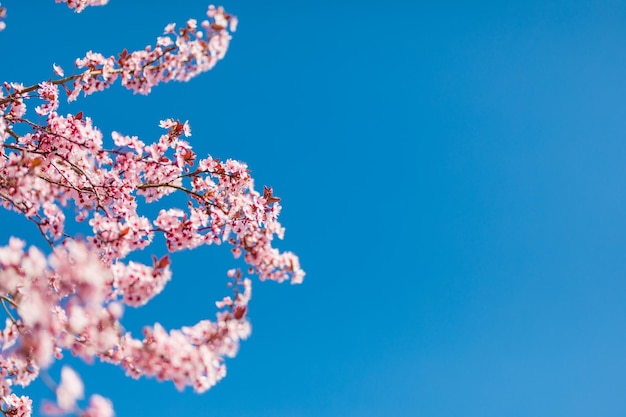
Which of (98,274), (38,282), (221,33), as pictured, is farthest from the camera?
(221,33)

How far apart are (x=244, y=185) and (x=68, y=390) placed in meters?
4.83

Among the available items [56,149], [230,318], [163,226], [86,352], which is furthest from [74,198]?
[230,318]

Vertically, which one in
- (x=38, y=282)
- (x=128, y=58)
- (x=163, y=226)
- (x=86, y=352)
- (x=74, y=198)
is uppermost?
(x=128, y=58)

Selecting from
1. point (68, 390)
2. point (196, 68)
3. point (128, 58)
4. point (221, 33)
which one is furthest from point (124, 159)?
point (68, 390)

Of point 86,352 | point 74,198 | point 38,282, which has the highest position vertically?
point 74,198

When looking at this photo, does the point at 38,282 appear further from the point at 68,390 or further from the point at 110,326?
the point at 68,390

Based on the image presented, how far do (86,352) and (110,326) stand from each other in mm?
687

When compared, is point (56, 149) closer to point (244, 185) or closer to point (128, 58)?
point (128, 58)

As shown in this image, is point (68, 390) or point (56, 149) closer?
point (68, 390)

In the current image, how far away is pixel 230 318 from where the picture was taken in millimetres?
6055

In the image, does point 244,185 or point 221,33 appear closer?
point 221,33

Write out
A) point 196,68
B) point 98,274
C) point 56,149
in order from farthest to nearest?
point 56,149, point 196,68, point 98,274

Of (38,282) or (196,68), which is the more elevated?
(196,68)

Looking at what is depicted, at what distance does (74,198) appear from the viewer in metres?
8.83
